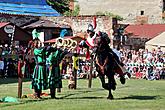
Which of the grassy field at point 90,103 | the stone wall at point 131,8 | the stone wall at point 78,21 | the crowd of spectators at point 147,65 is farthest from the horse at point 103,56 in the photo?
the stone wall at point 131,8

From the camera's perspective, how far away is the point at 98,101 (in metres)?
14.6

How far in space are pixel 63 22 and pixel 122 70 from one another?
97.4 feet

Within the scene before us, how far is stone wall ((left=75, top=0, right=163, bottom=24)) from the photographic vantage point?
67.7 meters

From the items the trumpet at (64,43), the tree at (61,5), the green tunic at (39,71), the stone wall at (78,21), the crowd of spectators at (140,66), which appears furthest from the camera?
the tree at (61,5)

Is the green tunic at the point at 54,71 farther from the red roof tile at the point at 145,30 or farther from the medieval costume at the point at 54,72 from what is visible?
the red roof tile at the point at 145,30

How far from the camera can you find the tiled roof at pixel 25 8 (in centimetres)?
1191

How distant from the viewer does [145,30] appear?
54.0m

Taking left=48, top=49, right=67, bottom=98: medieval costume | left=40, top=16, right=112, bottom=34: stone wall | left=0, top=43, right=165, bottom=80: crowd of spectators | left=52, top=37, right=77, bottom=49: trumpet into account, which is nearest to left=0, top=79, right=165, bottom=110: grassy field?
left=48, top=49, right=67, bottom=98: medieval costume

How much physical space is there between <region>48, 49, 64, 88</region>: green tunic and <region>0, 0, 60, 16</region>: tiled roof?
102 inches

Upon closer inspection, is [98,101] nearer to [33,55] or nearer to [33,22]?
[33,55]

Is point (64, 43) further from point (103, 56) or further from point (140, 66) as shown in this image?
point (140, 66)

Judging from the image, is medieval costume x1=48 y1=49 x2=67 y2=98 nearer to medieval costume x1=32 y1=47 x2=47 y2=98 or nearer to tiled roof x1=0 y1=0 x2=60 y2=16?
medieval costume x1=32 y1=47 x2=47 y2=98

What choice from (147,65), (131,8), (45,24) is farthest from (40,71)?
(131,8)

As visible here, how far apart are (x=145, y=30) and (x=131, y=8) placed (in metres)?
14.9
